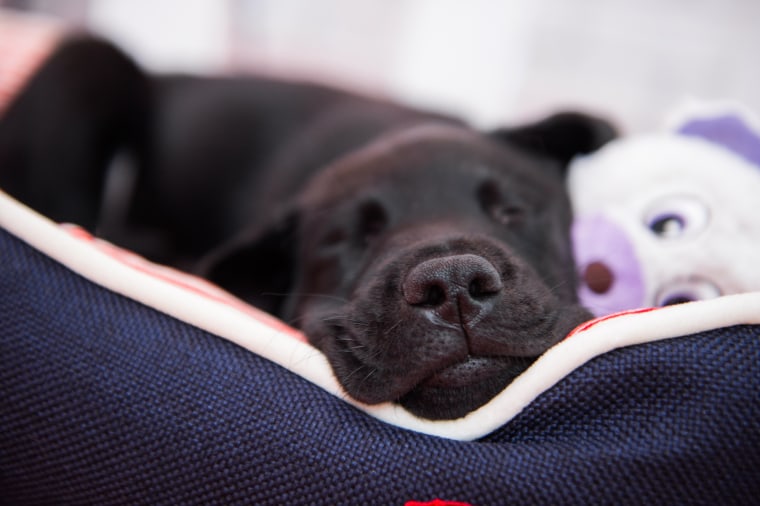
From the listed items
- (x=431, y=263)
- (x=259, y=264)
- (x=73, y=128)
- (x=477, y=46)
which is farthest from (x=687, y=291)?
(x=477, y=46)

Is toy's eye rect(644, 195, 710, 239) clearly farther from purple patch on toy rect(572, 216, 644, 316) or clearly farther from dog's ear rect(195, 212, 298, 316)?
dog's ear rect(195, 212, 298, 316)

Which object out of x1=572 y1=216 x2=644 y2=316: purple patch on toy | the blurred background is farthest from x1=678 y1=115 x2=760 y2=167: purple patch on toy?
the blurred background

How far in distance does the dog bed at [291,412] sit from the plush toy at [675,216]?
0.29 metres

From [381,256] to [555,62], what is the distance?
215 cm

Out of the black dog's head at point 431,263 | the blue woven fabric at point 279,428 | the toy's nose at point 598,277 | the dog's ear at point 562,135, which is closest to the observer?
the blue woven fabric at point 279,428

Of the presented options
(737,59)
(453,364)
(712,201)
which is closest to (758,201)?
(712,201)

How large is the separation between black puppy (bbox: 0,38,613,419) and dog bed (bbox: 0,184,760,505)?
0.24 ft

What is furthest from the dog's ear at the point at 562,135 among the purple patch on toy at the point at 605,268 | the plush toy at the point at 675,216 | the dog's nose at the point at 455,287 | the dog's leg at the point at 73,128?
the dog's leg at the point at 73,128

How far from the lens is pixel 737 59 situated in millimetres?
2711

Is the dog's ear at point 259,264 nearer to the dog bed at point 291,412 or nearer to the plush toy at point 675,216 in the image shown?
the dog bed at point 291,412

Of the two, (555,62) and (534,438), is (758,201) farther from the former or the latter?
(555,62)

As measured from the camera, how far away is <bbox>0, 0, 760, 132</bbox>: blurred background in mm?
2771

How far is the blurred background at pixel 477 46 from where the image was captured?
277 centimetres

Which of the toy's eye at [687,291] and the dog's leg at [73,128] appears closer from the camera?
the toy's eye at [687,291]
